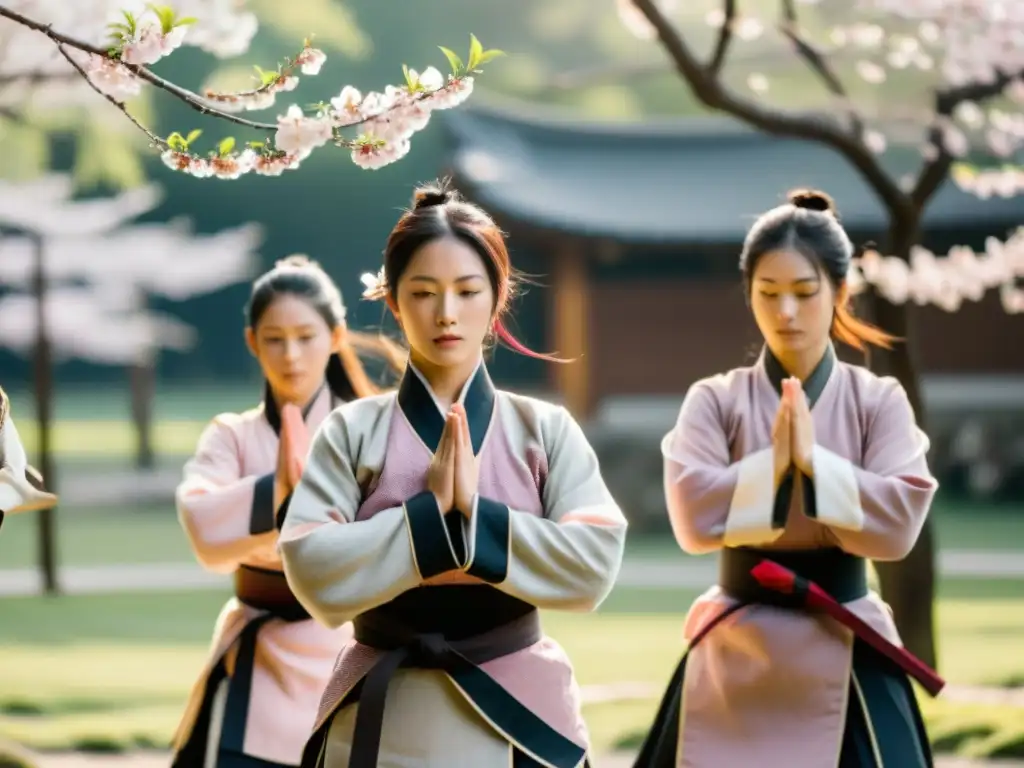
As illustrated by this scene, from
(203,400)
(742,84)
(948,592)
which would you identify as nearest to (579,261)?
(948,592)

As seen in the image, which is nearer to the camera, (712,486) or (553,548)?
(553,548)

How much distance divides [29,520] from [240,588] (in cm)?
1778

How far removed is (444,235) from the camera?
3420 millimetres

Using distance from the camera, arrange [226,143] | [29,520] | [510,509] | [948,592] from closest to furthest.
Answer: [510,509]
[226,143]
[948,592]
[29,520]

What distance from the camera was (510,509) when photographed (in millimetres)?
3246

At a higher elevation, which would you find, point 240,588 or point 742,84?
point 742,84

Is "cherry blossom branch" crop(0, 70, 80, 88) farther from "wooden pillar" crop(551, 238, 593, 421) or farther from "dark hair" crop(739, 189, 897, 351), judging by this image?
"wooden pillar" crop(551, 238, 593, 421)

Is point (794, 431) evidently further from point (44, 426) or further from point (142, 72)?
point (44, 426)

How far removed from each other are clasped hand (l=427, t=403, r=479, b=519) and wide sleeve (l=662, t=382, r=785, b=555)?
2.77ft

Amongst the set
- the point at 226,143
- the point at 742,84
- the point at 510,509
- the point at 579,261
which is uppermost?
the point at 742,84

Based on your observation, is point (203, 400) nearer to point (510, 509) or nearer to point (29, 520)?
point (29, 520)

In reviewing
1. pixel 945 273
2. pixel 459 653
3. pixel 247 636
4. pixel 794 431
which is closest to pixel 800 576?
pixel 794 431

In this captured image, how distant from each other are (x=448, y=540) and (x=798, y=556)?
1.23 metres

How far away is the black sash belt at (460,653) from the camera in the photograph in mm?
3287
